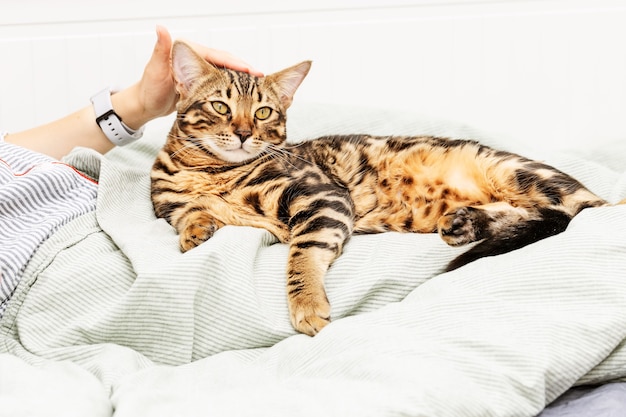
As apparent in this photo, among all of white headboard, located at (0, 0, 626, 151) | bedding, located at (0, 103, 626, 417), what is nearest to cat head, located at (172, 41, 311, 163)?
bedding, located at (0, 103, 626, 417)

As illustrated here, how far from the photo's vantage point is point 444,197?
1.47 m

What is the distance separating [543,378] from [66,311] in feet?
2.55

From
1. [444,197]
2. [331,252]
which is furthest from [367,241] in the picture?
[444,197]

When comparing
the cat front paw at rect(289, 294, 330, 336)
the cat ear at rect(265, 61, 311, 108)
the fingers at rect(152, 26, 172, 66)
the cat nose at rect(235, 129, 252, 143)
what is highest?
the fingers at rect(152, 26, 172, 66)

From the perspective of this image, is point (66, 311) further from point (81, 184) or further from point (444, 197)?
point (444, 197)

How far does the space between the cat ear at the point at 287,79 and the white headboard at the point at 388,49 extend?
0.61 meters

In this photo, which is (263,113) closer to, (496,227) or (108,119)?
(108,119)

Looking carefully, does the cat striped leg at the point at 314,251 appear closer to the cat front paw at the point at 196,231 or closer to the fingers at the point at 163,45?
the cat front paw at the point at 196,231

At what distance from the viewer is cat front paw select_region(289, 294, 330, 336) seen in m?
1.03

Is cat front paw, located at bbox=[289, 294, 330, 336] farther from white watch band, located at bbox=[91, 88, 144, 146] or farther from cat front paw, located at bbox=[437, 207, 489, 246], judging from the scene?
white watch band, located at bbox=[91, 88, 144, 146]

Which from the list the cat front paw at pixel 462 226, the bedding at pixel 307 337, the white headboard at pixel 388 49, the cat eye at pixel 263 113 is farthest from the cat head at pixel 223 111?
the white headboard at pixel 388 49

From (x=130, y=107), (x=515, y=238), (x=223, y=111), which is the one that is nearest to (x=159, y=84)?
(x=130, y=107)

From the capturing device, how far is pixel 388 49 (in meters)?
2.14

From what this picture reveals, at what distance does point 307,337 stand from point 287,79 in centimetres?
75
